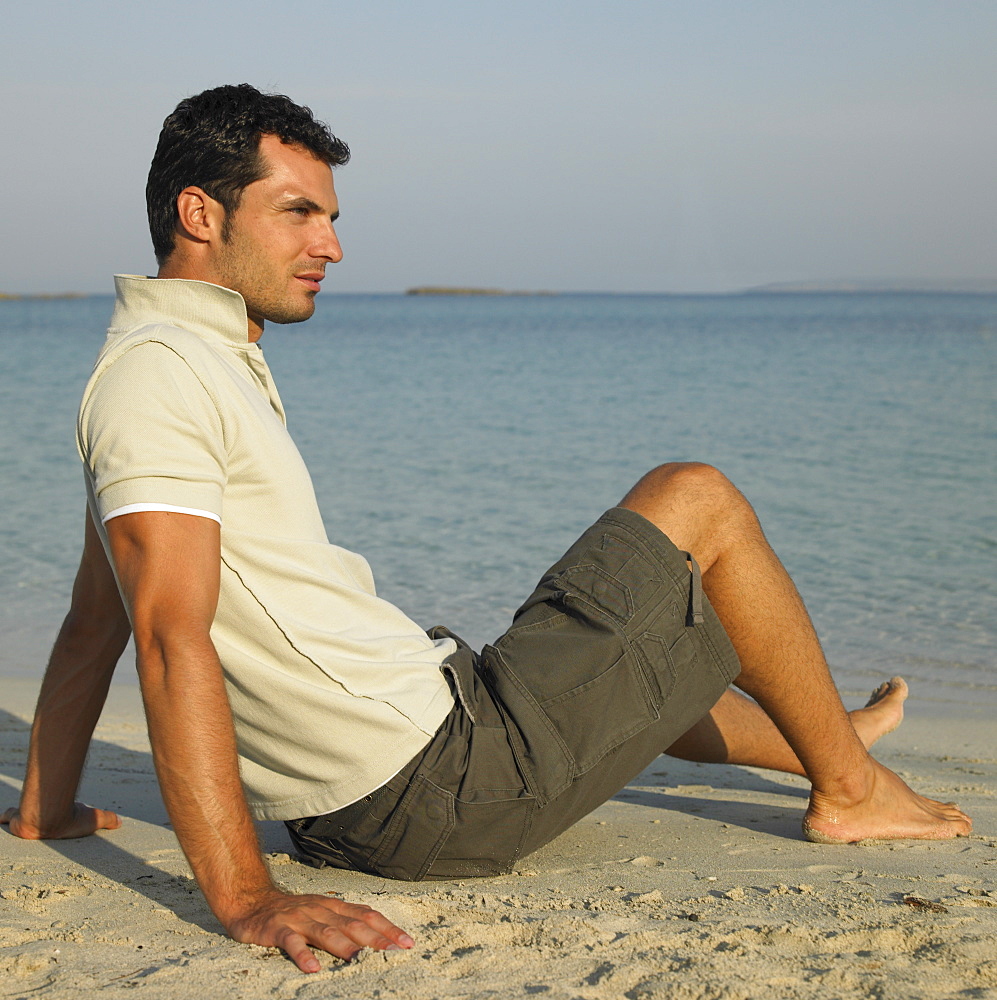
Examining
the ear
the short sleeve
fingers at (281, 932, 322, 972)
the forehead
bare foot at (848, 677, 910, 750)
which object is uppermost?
the forehead

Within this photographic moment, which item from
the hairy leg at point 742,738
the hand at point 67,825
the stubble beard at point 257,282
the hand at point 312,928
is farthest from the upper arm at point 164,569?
the hairy leg at point 742,738

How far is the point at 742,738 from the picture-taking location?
279 centimetres

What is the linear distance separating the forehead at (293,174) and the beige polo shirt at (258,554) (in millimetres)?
295

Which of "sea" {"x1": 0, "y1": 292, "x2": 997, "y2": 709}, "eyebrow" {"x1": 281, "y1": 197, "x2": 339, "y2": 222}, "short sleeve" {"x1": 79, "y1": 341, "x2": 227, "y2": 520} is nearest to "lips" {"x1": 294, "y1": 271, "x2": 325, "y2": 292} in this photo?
"eyebrow" {"x1": 281, "y1": 197, "x2": 339, "y2": 222}

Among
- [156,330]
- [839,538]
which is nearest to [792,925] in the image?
[156,330]

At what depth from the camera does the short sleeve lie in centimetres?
179

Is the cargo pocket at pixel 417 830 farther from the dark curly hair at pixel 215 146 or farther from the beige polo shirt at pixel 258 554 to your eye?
the dark curly hair at pixel 215 146

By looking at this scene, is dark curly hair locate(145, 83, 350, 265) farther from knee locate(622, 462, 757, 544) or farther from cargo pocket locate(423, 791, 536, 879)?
cargo pocket locate(423, 791, 536, 879)

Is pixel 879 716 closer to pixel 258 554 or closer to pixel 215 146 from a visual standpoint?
pixel 258 554

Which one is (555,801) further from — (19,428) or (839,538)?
(19,428)

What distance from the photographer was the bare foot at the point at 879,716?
2924 mm

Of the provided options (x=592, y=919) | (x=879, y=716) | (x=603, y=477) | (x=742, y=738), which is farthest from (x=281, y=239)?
(x=603, y=477)

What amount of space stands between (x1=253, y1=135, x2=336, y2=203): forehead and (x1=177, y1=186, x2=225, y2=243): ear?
0.28ft

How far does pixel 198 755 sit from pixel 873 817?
1.62 m
